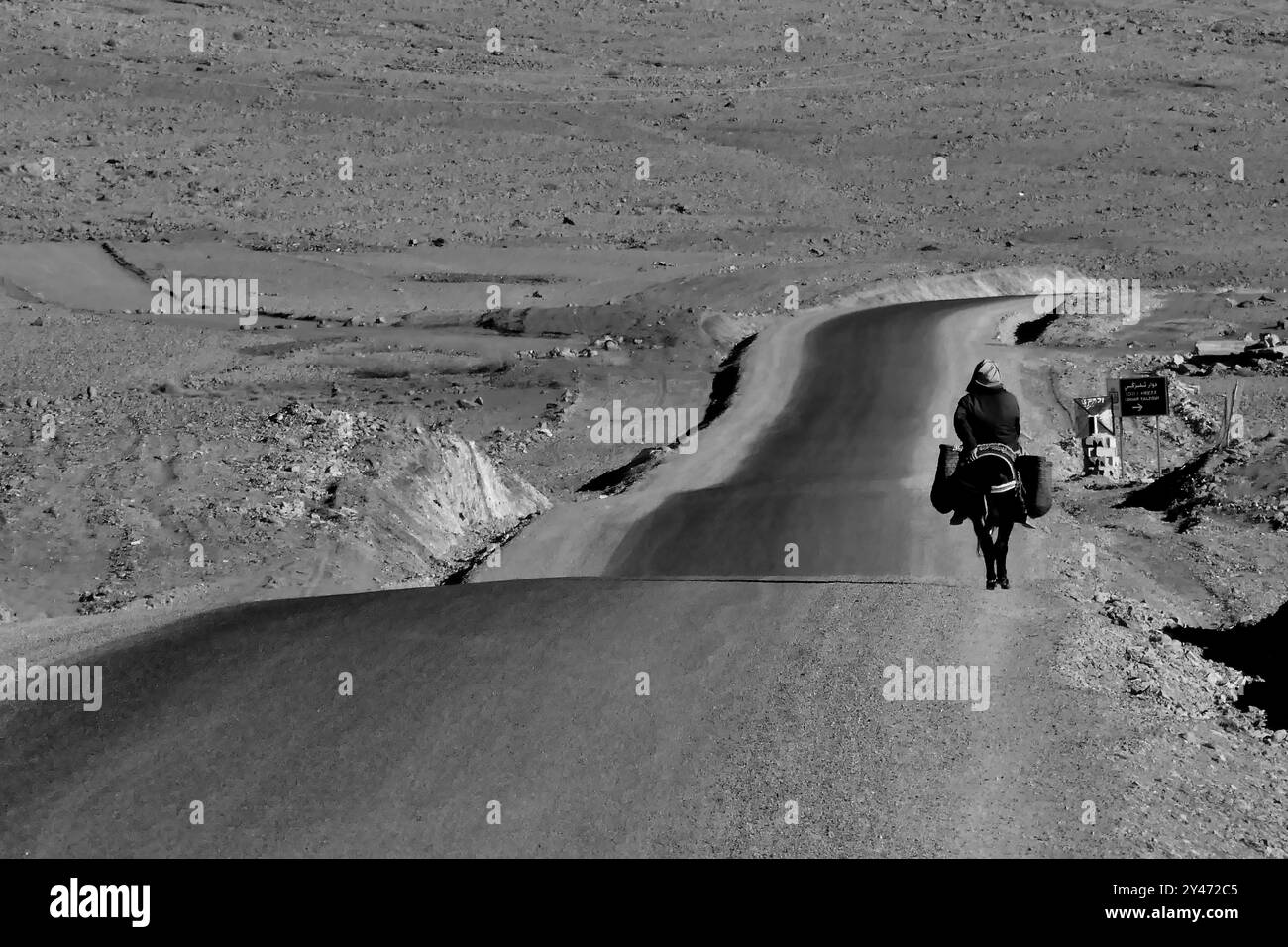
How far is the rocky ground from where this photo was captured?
21734 millimetres

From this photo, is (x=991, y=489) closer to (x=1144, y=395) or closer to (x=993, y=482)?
(x=993, y=482)

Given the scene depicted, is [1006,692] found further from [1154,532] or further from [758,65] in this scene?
[758,65]

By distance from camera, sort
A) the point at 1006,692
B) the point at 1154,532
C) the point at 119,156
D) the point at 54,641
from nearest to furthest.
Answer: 1. the point at 1006,692
2. the point at 54,641
3. the point at 1154,532
4. the point at 119,156

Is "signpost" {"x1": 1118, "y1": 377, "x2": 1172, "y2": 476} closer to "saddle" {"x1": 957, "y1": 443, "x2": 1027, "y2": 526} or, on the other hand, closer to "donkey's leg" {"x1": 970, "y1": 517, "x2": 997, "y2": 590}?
"donkey's leg" {"x1": 970, "y1": 517, "x2": 997, "y2": 590}

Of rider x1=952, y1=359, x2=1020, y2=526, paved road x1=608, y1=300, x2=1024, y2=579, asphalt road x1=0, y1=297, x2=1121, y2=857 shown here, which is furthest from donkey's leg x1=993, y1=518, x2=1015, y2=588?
paved road x1=608, y1=300, x2=1024, y2=579

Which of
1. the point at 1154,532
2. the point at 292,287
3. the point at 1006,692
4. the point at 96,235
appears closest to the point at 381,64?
the point at 96,235

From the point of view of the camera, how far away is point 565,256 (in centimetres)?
6712

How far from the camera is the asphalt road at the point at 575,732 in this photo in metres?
10.1

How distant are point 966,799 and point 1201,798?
1821 millimetres

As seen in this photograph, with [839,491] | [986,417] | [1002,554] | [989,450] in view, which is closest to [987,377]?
[986,417]

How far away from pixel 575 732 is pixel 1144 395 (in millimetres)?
19773

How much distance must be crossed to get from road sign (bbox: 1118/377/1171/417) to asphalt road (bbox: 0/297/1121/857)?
486 inches

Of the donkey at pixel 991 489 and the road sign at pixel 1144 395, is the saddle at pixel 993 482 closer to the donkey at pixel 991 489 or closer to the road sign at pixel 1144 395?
the donkey at pixel 991 489
